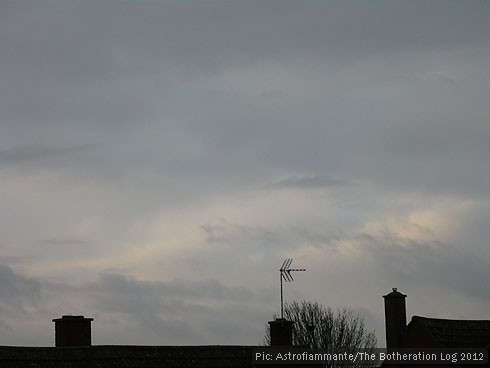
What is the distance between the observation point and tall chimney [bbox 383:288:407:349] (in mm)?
58938

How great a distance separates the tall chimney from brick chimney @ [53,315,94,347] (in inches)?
811

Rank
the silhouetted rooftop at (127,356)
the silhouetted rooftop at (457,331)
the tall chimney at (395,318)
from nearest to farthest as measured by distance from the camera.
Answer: the silhouetted rooftop at (127,356) < the silhouetted rooftop at (457,331) < the tall chimney at (395,318)

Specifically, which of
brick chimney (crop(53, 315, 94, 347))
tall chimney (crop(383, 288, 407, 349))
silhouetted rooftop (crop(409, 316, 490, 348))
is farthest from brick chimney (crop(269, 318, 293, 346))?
brick chimney (crop(53, 315, 94, 347))

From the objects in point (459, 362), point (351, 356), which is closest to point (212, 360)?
point (459, 362)

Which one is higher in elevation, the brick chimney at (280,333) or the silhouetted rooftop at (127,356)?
the brick chimney at (280,333)

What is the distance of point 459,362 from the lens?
5150cm

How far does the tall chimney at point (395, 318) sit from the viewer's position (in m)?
58.9

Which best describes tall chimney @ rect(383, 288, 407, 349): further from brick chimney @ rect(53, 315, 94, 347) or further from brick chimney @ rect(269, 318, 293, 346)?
brick chimney @ rect(53, 315, 94, 347)

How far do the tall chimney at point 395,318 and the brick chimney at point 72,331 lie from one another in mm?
20602

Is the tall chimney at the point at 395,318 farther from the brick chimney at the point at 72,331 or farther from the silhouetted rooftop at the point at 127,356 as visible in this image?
the brick chimney at the point at 72,331

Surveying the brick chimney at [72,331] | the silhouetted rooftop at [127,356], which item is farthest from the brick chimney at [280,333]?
the brick chimney at [72,331]

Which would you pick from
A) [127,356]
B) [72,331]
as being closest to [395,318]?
[127,356]

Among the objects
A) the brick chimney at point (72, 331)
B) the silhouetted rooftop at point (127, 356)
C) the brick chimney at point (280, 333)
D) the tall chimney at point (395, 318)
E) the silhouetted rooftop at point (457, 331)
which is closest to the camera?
the silhouetted rooftop at point (127, 356)

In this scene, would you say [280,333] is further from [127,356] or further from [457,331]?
[127,356]
